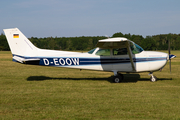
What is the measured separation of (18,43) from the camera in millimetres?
10852

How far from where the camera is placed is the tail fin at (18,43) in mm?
10742

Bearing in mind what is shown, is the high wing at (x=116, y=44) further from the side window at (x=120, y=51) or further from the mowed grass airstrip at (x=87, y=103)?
the mowed grass airstrip at (x=87, y=103)

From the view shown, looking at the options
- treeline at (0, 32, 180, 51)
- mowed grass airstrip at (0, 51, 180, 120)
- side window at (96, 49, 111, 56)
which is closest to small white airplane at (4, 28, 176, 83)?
side window at (96, 49, 111, 56)

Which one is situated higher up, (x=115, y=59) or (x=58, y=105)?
(x=115, y=59)

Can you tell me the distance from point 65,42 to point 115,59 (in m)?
120

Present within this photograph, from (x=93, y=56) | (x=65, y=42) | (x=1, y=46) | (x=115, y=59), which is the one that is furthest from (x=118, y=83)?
(x=65, y=42)

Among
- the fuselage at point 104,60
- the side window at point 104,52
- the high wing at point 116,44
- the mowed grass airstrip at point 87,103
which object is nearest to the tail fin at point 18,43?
the fuselage at point 104,60

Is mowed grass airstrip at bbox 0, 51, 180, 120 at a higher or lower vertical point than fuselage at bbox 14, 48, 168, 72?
lower

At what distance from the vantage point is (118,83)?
10406 millimetres

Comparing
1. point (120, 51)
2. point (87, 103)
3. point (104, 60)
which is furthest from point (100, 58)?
point (87, 103)

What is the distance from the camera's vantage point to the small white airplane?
1042cm

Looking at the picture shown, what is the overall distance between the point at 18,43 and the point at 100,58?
172 inches

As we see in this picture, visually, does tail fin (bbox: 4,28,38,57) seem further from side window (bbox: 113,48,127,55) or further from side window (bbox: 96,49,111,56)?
side window (bbox: 113,48,127,55)

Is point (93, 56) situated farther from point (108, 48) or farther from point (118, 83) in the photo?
point (118, 83)
